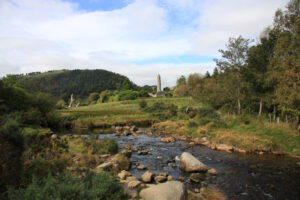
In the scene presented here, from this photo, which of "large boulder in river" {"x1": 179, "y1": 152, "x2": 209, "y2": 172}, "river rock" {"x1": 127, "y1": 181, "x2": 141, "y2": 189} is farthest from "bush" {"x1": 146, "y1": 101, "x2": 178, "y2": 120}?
"river rock" {"x1": 127, "y1": 181, "x2": 141, "y2": 189}

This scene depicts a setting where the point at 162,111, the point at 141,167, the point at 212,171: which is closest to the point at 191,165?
the point at 212,171

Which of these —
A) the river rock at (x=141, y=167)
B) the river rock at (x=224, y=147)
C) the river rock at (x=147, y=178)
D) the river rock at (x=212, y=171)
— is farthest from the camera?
the river rock at (x=224, y=147)

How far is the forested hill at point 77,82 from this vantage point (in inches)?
4892

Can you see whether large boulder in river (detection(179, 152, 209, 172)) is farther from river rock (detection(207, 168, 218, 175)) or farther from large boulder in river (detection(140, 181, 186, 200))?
large boulder in river (detection(140, 181, 186, 200))

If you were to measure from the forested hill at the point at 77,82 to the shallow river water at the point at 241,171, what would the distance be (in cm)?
9780

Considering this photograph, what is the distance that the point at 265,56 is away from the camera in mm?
28750

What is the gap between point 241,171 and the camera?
14.3m

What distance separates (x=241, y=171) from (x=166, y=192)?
7.67m

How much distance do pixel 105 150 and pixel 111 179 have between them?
10.1 metres

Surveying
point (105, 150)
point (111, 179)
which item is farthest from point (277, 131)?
point (111, 179)

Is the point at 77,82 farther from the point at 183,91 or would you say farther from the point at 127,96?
the point at 183,91

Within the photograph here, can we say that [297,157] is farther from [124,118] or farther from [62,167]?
[124,118]

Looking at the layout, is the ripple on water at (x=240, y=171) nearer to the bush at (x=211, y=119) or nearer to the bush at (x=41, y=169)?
the bush at (x=41, y=169)

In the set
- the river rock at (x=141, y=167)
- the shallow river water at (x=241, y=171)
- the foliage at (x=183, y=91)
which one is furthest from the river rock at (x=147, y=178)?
the foliage at (x=183, y=91)
